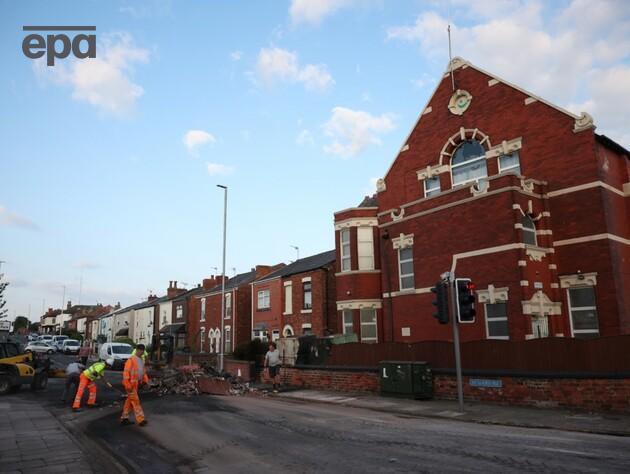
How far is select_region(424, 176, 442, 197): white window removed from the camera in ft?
80.7

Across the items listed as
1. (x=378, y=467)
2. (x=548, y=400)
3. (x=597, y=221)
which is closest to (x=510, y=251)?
(x=597, y=221)

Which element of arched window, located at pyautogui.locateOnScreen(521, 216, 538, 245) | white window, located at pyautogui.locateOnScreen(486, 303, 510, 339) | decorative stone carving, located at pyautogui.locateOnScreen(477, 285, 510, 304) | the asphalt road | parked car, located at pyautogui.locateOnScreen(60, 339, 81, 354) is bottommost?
the asphalt road

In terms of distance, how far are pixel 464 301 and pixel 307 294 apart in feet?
65.8

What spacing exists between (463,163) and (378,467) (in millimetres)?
18852

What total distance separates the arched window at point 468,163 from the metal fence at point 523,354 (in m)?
9.44

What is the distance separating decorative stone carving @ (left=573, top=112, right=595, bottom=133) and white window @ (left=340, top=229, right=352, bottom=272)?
38.8 ft

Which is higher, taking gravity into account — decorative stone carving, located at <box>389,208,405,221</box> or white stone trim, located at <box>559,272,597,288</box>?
decorative stone carving, located at <box>389,208,405,221</box>

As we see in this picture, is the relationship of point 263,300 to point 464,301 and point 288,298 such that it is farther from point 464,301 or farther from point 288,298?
point 464,301

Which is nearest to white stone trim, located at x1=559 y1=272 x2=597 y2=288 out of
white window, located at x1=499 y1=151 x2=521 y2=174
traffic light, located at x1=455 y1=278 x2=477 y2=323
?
white window, located at x1=499 y1=151 x2=521 y2=174

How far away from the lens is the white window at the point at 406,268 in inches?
923

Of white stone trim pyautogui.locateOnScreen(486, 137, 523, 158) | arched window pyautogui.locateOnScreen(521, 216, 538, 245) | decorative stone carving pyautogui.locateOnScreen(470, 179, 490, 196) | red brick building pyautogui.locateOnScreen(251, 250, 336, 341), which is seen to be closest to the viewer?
arched window pyautogui.locateOnScreen(521, 216, 538, 245)

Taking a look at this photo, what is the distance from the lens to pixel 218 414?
13.6m

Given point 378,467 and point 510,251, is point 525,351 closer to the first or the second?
point 510,251

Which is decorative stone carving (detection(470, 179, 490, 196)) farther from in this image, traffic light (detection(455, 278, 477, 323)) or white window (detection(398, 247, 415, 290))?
traffic light (detection(455, 278, 477, 323))
